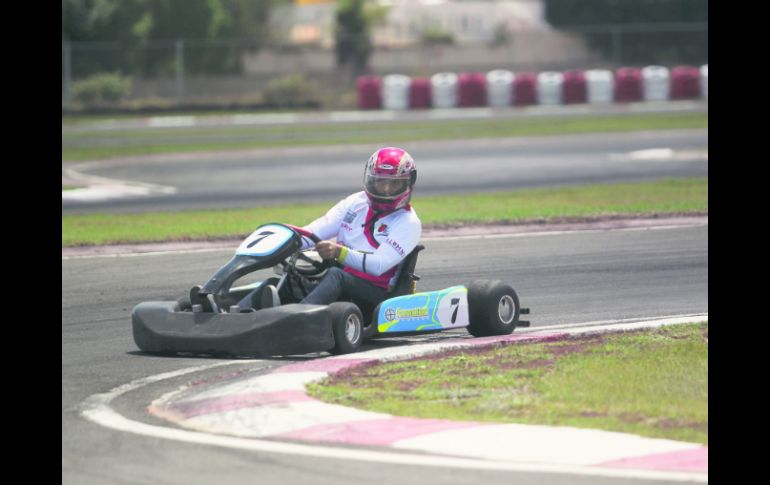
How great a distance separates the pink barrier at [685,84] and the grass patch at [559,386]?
33.5 metres

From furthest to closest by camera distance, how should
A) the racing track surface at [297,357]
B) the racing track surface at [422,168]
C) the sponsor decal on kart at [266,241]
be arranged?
the racing track surface at [422,168]
the sponsor decal on kart at [266,241]
the racing track surface at [297,357]

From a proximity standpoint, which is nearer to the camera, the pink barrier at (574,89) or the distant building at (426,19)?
the pink barrier at (574,89)

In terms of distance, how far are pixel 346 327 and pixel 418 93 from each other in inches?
1300

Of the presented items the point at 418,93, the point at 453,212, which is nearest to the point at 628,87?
the point at 418,93

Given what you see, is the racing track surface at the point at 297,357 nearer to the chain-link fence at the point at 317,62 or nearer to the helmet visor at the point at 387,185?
the helmet visor at the point at 387,185

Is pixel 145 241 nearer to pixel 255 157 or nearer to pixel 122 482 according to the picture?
pixel 122 482

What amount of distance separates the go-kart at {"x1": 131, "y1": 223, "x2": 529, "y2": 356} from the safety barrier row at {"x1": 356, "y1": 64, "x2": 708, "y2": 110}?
32002mm

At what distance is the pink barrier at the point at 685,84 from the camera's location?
41.2m

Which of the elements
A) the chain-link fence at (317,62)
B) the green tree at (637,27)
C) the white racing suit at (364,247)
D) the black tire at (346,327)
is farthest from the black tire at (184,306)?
the green tree at (637,27)

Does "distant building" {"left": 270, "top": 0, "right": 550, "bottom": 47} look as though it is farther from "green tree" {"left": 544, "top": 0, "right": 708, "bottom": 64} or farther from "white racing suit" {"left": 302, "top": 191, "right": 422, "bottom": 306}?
"white racing suit" {"left": 302, "top": 191, "right": 422, "bottom": 306}

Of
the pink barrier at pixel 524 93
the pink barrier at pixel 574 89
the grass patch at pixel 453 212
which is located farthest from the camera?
the pink barrier at pixel 524 93

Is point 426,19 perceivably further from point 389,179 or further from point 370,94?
point 389,179

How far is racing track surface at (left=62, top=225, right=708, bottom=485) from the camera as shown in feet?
19.1

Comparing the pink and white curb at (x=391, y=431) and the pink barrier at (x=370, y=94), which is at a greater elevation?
the pink barrier at (x=370, y=94)
